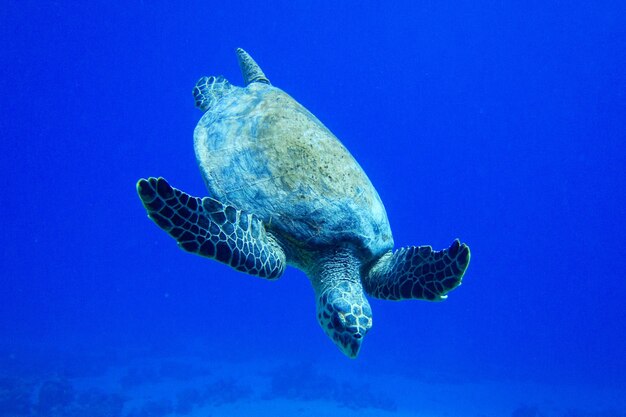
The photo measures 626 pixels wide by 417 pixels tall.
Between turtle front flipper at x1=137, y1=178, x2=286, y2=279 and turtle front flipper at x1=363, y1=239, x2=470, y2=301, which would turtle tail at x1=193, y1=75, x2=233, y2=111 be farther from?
turtle front flipper at x1=363, y1=239, x2=470, y2=301

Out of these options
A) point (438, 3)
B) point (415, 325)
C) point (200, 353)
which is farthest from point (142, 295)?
point (438, 3)

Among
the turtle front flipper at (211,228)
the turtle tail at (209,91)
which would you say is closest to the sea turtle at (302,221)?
the turtle front flipper at (211,228)

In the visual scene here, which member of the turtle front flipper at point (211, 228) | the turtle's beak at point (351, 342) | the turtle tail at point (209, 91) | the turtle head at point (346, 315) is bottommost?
the turtle's beak at point (351, 342)

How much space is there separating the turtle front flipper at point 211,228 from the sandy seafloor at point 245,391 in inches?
721

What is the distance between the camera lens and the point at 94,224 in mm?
90125

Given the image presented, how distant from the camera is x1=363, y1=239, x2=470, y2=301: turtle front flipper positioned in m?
4.48

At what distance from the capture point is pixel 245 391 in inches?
941

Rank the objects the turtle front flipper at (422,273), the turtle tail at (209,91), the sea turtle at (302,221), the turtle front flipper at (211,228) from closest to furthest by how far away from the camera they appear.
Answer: the turtle front flipper at (211,228), the sea turtle at (302,221), the turtle front flipper at (422,273), the turtle tail at (209,91)

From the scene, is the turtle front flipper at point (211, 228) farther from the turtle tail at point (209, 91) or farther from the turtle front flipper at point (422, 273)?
the turtle tail at point (209, 91)

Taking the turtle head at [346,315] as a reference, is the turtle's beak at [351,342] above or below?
below

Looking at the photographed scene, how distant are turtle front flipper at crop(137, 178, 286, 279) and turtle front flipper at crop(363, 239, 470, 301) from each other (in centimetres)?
146

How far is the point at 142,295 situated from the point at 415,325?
41.0 metres

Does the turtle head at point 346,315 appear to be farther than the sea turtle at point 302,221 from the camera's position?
Yes

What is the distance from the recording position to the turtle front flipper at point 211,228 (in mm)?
3785
